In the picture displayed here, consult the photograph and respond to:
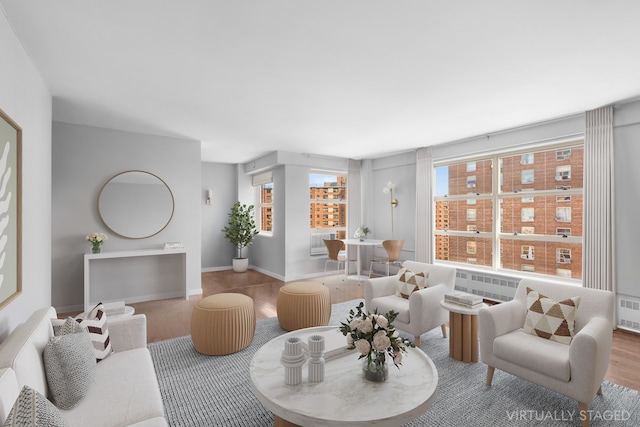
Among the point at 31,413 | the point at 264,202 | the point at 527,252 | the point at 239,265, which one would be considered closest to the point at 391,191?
the point at 527,252

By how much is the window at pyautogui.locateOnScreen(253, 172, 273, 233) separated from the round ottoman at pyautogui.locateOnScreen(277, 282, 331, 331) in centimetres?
386

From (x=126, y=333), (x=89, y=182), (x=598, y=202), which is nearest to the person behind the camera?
(x=126, y=333)

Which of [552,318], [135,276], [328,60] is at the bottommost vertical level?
[135,276]

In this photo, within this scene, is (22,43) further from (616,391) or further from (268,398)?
(616,391)

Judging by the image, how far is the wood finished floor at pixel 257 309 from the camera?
2.74 m

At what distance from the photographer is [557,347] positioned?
7.22ft

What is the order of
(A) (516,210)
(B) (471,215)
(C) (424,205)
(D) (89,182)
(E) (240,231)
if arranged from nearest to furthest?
1. (D) (89,182)
2. (A) (516,210)
3. (B) (471,215)
4. (C) (424,205)
5. (E) (240,231)

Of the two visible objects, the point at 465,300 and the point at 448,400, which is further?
the point at 465,300

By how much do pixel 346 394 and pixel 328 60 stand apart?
2.33 m

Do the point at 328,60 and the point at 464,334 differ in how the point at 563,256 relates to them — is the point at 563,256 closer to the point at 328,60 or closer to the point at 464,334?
the point at 464,334

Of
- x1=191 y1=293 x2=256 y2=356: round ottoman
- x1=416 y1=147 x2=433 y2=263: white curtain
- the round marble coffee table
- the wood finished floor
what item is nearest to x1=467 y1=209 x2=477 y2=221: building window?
x1=416 y1=147 x2=433 y2=263: white curtain

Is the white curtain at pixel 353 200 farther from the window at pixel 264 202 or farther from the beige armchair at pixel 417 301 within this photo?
the beige armchair at pixel 417 301

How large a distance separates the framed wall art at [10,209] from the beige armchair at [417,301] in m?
2.58

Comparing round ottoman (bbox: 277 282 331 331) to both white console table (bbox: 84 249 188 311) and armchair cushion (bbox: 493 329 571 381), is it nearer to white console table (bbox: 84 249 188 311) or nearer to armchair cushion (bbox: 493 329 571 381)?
armchair cushion (bbox: 493 329 571 381)
